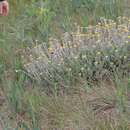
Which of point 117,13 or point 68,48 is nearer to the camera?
point 68,48

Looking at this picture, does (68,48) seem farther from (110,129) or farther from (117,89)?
(110,129)

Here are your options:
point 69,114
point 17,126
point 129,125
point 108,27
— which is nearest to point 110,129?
point 129,125

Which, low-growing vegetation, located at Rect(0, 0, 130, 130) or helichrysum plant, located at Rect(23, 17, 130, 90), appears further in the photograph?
helichrysum plant, located at Rect(23, 17, 130, 90)

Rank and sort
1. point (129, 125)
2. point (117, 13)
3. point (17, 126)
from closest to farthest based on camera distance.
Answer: point (129, 125), point (17, 126), point (117, 13)

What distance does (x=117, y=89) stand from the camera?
345cm

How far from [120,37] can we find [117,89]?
643 mm

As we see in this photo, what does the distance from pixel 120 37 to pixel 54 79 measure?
0.68 meters

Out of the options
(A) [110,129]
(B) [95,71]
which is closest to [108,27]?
(B) [95,71]

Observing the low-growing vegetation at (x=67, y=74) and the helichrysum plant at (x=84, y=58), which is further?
the helichrysum plant at (x=84, y=58)

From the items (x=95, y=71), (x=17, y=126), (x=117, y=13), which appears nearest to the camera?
(x=17, y=126)

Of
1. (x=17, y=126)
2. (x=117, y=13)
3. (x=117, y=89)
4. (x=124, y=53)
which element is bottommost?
(x=17, y=126)

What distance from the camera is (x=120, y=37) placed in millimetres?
3928

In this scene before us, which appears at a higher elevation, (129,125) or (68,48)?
(68,48)

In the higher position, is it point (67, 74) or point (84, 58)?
point (84, 58)
